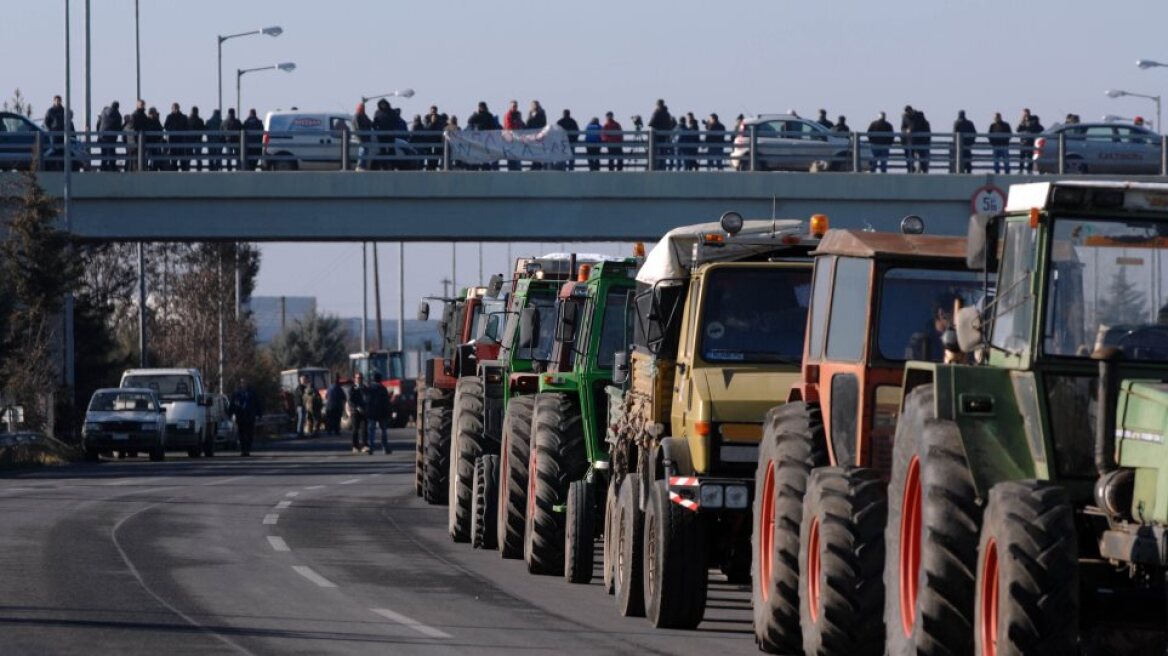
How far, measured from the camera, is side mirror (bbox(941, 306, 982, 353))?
9.73 meters

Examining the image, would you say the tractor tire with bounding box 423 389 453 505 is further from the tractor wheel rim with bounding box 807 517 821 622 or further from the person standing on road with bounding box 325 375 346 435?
the person standing on road with bounding box 325 375 346 435

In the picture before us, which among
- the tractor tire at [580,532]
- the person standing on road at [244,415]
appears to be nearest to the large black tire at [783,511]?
the tractor tire at [580,532]

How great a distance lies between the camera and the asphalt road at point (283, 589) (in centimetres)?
1233

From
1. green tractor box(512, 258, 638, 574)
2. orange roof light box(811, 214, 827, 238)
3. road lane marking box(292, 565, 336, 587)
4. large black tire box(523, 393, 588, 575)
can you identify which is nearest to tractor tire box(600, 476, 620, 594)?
green tractor box(512, 258, 638, 574)

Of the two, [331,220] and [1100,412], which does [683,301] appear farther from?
[331,220]

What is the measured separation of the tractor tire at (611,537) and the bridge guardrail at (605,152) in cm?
2994

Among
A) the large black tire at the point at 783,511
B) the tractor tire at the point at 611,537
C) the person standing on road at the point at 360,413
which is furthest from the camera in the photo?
the person standing on road at the point at 360,413

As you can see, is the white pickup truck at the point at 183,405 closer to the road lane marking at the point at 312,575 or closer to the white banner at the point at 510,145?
the white banner at the point at 510,145

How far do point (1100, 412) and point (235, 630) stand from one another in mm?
5884

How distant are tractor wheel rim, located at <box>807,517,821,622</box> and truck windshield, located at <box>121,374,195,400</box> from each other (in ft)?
120

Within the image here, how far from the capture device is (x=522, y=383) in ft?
63.7

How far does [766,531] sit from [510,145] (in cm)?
3458

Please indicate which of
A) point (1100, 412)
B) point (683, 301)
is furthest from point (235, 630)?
point (1100, 412)

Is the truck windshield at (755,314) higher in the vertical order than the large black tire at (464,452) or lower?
higher
